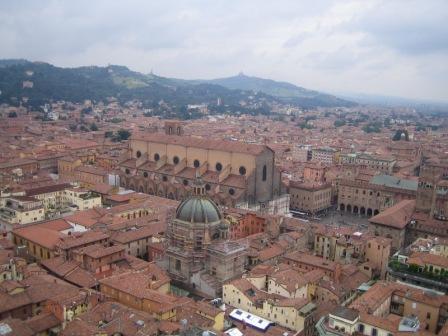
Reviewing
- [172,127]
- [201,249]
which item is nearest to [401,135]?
[172,127]

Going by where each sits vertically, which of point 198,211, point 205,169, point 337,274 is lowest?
point 337,274

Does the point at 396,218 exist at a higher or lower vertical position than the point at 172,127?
lower

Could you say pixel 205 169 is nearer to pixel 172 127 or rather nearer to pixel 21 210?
pixel 172 127

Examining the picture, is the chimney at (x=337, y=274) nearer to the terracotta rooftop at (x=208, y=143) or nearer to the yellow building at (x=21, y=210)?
the terracotta rooftop at (x=208, y=143)

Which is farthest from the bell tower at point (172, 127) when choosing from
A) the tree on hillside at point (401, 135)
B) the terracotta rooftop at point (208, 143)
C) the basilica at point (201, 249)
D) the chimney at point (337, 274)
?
the tree on hillside at point (401, 135)

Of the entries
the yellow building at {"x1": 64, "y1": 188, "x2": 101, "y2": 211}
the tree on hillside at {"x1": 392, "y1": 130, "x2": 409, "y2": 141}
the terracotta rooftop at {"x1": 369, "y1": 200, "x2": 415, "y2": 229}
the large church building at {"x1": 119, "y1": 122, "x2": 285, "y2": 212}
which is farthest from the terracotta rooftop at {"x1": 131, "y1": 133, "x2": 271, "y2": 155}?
the tree on hillside at {"x1": 392, "y1": 130, "x2": 409, "y2": 141}

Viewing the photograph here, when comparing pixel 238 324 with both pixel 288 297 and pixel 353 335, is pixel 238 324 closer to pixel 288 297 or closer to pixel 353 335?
pixel 288 297
